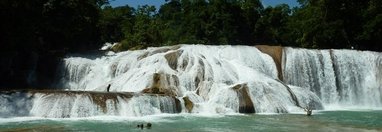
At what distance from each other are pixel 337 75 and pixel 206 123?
1679 centimetres

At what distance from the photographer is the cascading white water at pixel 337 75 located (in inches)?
1375

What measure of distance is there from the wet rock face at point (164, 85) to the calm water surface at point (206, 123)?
10.8 ft

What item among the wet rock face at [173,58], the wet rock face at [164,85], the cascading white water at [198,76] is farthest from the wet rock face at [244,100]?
the wet rock face at [173,58]

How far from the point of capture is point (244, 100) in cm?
2766

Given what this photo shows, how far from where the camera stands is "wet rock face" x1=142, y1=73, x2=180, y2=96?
28.1m

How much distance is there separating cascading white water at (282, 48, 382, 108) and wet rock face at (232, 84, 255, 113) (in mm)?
7335

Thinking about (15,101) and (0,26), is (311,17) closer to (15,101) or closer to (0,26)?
(0,26)

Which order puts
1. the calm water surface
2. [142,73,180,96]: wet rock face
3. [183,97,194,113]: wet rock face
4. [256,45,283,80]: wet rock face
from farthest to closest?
1. [256,45,283,80]: wet rock face
2. [142,73,180,96]: wet rock face
3. [183,97,194,113]: wet rock face
4. the calm water surface

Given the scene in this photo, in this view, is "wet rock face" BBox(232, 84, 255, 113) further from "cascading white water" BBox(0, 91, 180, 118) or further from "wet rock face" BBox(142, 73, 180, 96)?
"cascading white water" BBox(0, 91, 180, 118)

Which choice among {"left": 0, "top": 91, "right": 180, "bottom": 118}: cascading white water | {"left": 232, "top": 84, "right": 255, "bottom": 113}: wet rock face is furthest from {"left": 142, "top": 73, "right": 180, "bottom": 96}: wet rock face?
{"left": 232, "top": 84, "right": 255, "bottom": 113}: wet rock face

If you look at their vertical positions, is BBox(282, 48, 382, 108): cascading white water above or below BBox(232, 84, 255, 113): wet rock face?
above

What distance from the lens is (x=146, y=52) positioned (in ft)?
116

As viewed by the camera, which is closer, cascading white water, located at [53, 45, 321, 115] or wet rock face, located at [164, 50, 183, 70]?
cascading white water, located at [53, 45, 321, 115]

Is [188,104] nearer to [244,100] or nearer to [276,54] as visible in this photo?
[244,100]
